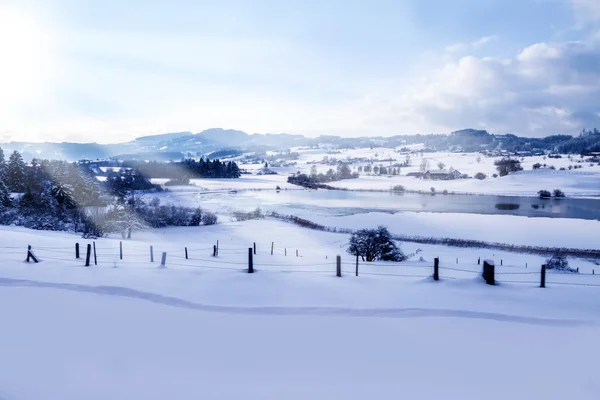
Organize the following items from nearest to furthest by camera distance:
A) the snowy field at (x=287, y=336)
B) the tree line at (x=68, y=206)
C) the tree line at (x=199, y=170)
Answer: the snowy field at (x=287, y=336), the tree line at (x=68, y=206), the tree line at (x=199, y=170)

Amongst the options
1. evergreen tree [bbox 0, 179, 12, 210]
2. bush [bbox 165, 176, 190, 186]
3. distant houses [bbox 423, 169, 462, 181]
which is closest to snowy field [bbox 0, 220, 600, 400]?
evergreen tree [bbox 0, 179, 12, 210]

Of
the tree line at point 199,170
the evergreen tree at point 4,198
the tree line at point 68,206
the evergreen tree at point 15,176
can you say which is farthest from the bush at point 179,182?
the evergreen tree at point 4,198

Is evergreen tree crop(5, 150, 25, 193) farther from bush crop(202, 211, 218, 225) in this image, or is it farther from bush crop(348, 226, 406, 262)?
bush crop(348, 226, 406, 262)

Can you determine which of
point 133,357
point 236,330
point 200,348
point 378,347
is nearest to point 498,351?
point 378,347

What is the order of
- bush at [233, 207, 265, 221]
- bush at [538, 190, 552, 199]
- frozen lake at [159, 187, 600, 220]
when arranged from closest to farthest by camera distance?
bush at [233, 207, 265, 221] → frozen lake at [159, 187, 600, 220] → bush at [538, 190, 552, 199]

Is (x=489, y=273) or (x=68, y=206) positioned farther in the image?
(x=68, y=206)

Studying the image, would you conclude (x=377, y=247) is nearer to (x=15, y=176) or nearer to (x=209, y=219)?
(x=209, y=219)

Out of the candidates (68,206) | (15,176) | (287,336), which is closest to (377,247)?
(287,336)

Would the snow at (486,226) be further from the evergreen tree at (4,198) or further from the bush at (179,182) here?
the bush at (179,182)
